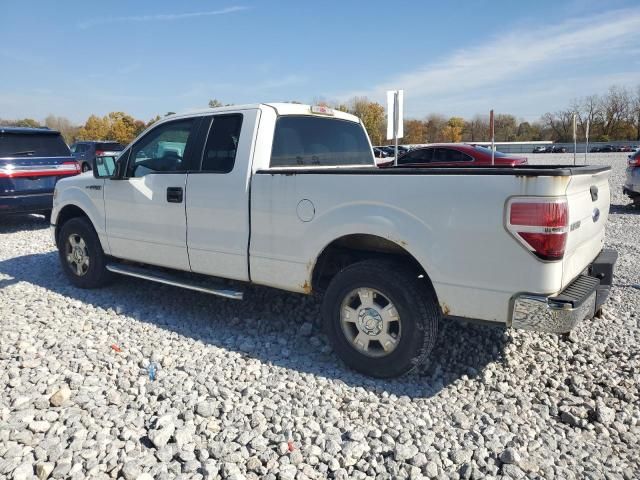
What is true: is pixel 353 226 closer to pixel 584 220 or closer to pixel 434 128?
pixel 584 220

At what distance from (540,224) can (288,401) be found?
194 centimetres

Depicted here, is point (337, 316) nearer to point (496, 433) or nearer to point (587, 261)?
point (496, 433)

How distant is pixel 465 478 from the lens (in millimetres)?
2580

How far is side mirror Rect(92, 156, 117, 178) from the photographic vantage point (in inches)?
205

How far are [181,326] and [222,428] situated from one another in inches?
71.3

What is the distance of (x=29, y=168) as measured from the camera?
9234 millimetres

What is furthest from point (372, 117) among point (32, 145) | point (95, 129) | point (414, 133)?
point (32, 145)

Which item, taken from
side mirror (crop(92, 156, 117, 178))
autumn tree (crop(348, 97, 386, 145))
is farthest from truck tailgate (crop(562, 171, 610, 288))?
autumn tree (crop(348, 97, 386, 145))

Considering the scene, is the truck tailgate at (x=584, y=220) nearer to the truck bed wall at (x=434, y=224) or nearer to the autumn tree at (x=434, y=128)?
Result: the truck bed wall at (x=434, y=224)

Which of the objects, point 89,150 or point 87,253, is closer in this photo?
point 87,253

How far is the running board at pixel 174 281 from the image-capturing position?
423cm

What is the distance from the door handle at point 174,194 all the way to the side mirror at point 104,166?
39.4 inches

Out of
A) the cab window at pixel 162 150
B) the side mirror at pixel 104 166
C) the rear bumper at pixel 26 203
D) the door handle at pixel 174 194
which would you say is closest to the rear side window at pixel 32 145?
the rear bumper at pixel 26 203

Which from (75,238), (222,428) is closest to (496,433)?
(222,428)
